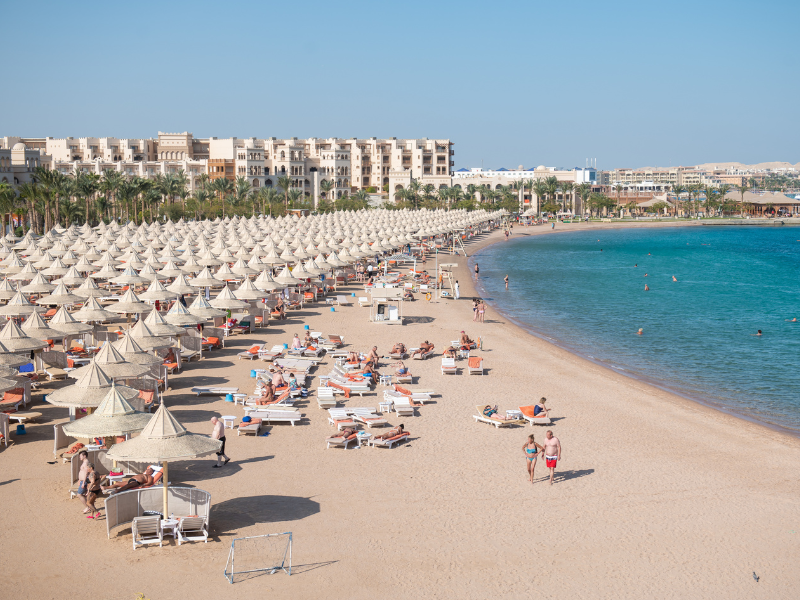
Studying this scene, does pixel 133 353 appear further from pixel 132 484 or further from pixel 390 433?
pixel 390 433

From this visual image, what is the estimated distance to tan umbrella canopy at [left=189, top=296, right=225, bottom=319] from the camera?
21.8 meters

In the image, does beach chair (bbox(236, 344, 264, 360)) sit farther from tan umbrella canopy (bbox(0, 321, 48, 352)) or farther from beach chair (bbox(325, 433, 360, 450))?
beach chair (bbox(325, 433, 360, 450))

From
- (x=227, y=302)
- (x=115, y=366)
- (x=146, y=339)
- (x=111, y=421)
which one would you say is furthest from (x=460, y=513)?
(x=227, y=302)

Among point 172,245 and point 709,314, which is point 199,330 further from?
point 709,314

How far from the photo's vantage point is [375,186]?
13925cm

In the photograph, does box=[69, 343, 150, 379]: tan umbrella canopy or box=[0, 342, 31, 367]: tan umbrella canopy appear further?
box=[0, 342, 31, 367]: tan umbrella canopy

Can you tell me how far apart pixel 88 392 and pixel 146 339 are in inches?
179

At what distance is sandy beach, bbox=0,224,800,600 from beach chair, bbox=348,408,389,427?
690mm

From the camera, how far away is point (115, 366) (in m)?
15.4

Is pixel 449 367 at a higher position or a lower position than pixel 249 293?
lower

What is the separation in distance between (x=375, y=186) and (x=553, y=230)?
138ft

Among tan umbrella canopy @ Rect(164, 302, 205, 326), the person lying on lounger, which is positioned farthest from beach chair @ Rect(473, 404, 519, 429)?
tan umbrella canopy @ Rect(164, 302, 205, 326)

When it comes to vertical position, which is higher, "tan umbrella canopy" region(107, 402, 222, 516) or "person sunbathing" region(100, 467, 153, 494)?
"tan umbrella canopy" region(107, 402, 222, 516)

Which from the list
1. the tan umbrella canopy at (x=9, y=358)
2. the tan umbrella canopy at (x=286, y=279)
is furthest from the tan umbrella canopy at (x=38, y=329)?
the tan umbrella canopy at (x=286, y=279)
